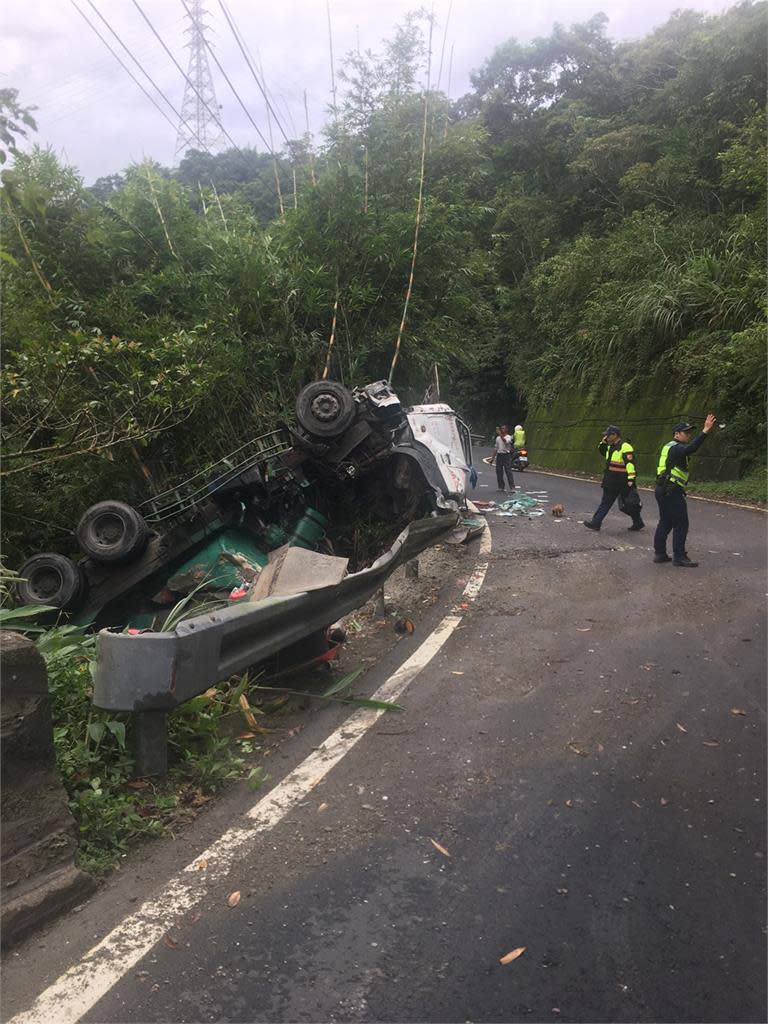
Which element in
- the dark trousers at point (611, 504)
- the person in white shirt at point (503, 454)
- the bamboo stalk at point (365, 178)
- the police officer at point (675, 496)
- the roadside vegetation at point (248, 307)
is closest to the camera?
the roadside vegetation at point (248, 307)

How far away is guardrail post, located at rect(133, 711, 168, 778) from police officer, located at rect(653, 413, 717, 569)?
7.13m

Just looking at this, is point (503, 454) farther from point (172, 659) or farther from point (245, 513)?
point (172, 659)

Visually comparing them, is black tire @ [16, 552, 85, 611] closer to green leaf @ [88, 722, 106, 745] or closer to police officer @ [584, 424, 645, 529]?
green leaf @ [88, 722, 106, 745]

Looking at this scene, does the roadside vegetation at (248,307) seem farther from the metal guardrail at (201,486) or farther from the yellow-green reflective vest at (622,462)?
the yellow-green reflective vest at (622,462)

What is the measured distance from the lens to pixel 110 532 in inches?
312

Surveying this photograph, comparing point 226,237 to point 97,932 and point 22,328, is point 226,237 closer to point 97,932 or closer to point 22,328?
point 22,328

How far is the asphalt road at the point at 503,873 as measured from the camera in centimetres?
261

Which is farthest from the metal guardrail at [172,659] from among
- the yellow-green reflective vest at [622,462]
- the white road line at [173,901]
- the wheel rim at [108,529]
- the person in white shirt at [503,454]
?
the person in white shirt at [503,454]

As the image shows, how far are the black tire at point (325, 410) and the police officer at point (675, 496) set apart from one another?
3972 mm

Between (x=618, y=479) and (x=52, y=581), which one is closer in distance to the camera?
(x=52, y=581)

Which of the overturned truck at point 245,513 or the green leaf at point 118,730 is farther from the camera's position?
the overturned truck at point 245,513

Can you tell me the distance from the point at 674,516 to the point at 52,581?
6.97 meters

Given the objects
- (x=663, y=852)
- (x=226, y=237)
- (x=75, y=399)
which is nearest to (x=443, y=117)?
(x=226, y=237)

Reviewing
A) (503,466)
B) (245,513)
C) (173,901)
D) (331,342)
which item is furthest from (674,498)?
(503,466)
